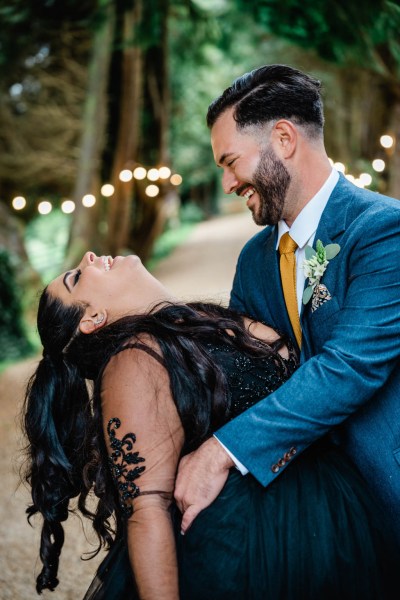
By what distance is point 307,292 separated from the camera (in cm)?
220

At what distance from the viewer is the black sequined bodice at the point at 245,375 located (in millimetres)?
2068

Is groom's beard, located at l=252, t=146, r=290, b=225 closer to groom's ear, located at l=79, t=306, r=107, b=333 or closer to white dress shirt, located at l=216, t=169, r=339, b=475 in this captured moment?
white dress shirt, located at l=216, t=169, r=339, b=475

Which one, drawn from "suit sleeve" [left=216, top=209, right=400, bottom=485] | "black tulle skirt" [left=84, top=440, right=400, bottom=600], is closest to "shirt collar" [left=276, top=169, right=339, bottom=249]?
"suit sleeve" [left=216, top=209, right=400, bottom=485]

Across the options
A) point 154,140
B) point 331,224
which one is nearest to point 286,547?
point 331,224

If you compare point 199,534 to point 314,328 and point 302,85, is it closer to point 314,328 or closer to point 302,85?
point 314,328

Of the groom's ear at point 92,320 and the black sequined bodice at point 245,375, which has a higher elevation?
the groom's ear at point 92,320

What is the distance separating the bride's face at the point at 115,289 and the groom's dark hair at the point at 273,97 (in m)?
0.70

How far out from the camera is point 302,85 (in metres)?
2.31

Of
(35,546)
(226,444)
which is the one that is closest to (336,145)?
(35,546)

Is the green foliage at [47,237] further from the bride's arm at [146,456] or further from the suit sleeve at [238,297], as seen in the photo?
the bride's arm at [146,456]

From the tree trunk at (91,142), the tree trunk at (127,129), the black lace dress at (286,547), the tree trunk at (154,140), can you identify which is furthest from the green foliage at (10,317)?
the black lace dress at (286,547)

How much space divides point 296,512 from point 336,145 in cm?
1576

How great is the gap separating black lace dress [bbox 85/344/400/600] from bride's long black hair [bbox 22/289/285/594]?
28cm

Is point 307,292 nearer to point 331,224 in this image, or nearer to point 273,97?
point 331,224
